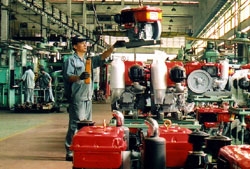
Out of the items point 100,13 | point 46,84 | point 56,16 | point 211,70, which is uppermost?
point 100,13

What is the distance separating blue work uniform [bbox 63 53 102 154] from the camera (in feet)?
17.3

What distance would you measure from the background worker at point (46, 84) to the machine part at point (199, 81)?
10210 mm

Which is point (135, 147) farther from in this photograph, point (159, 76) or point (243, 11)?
point (243, 11)

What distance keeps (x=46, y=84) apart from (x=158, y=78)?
11149mm

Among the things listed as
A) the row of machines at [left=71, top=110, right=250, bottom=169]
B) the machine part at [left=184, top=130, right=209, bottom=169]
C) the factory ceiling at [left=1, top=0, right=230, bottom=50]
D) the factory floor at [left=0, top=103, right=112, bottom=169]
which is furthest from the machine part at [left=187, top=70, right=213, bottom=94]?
the factory ceiling at [left=1, top=0, right=230, bottom=50]

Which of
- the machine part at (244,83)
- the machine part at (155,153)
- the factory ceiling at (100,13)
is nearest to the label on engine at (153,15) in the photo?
the machine part at (244,83)

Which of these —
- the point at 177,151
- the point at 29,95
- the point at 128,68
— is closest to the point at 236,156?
the point at 177,151

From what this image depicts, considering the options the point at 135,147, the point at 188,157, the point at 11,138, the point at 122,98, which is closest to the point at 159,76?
the point at 122,98

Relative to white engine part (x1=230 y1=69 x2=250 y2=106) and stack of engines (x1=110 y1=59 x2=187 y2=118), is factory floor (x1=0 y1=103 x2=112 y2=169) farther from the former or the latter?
white engine part (x1=230 y1=69 x2=250 y2=106)

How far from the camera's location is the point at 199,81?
5.41m

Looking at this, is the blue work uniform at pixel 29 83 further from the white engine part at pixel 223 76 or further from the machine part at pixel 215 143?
the machine part at pixel 215 143

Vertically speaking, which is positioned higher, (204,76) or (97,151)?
(204,76)

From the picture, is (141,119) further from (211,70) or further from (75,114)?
(211,70)

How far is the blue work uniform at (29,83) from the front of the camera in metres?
14.5
